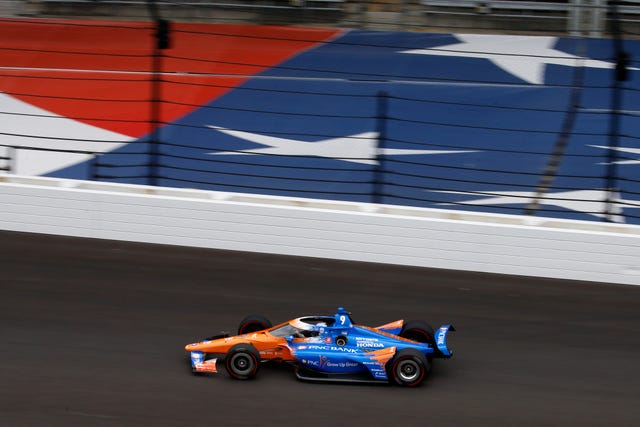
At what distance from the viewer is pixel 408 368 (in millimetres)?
5957

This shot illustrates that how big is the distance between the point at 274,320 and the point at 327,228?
6.30ft

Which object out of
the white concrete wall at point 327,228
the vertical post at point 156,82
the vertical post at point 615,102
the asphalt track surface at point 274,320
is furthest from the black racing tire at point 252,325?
the vertical post at point 615,102

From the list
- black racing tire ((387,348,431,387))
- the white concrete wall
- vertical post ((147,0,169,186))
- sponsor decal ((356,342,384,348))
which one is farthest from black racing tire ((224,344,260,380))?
vertical post ((147,0,169,186))

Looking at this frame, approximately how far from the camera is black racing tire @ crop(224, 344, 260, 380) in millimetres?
5957

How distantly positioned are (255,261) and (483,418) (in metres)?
3.61

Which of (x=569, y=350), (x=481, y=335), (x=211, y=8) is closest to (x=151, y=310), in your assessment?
(x=481, y=335)

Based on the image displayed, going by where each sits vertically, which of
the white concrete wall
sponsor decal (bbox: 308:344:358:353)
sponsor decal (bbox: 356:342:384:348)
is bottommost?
sponsor decal (bbox: 308:344:358:353)

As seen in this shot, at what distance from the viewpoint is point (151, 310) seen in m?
7.35

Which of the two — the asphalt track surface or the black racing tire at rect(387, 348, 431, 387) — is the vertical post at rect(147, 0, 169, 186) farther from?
the black racing tire at rect(387, 348, 431, 387)

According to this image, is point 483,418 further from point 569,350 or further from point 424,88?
point 424,88

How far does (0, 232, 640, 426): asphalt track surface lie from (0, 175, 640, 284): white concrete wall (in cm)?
19

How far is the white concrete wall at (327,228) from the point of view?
28.1 ft

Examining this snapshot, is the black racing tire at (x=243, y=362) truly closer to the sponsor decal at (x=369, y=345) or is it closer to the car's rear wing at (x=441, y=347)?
the sponsor decal at (x=369, y=345)

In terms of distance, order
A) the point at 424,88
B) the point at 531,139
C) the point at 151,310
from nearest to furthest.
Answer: the point at 151,310, the point at 531,139, the point at 424,88
